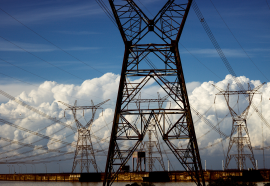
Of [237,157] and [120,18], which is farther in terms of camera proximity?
[237,157]

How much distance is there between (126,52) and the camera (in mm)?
31453

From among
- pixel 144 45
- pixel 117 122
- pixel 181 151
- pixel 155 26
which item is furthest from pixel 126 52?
pixel 181 151

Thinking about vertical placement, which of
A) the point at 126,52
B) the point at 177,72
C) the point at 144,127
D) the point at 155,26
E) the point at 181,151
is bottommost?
the point at 181,151

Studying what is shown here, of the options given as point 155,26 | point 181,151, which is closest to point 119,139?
point 181,151

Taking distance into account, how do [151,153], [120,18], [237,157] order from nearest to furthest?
[120,18] → [237,157] → [151,153]

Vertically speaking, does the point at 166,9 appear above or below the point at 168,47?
above

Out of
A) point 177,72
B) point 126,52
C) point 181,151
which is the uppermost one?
point 126,52

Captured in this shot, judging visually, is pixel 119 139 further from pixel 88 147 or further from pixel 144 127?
pixel 88 147

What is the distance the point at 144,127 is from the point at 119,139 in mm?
2764

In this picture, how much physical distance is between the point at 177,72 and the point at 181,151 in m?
7.84

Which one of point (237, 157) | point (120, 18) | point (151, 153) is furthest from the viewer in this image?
point (151, 153)

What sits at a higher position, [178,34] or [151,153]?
[178,34]

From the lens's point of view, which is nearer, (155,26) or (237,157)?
(155,26)

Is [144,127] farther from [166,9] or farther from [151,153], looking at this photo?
[151,153]
